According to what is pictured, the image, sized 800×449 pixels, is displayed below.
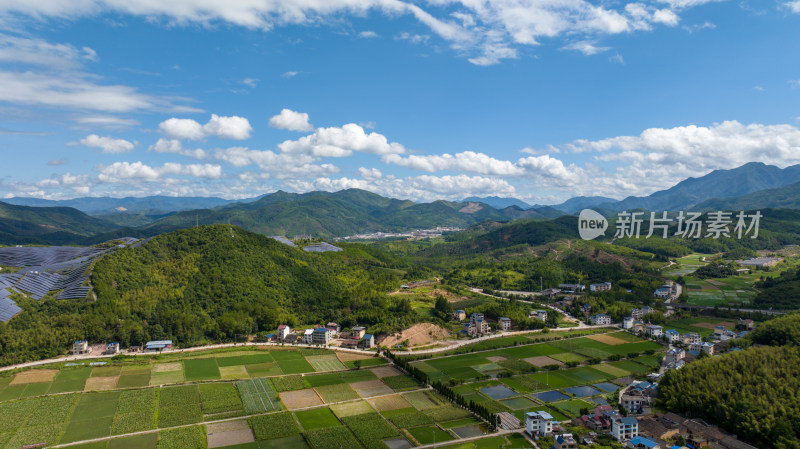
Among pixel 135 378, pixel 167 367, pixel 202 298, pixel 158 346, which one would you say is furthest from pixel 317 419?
pixel 202 298

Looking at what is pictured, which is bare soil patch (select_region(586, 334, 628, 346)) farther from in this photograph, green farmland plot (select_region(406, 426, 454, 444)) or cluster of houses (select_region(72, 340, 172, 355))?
cluster of houses (select_region(72, 340, 172, 355))

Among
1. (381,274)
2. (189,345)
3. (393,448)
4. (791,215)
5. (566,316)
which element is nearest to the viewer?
(393,448)

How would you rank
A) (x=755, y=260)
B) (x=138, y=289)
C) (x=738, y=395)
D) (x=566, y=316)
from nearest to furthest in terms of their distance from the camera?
1. (x=738, y=395)
2. (x=138, y=289)
3. (x=566, y=316)
4. (x=755, y=260)

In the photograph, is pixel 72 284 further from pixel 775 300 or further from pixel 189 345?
pixel 775 300

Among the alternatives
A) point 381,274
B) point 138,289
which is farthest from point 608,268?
point 138,289

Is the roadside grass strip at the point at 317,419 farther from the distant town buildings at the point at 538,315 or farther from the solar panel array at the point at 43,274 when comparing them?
the solar panel array at the point at 43,274

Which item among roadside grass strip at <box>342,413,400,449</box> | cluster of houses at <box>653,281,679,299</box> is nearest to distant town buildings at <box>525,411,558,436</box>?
roadside grass strip at <box>342,413,400,449</box>

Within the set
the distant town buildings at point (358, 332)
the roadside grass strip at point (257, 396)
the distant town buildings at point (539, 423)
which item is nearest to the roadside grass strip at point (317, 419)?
the roadside grass strip at point (257, 396)

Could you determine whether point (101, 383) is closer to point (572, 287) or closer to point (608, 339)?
point (608, 339)
